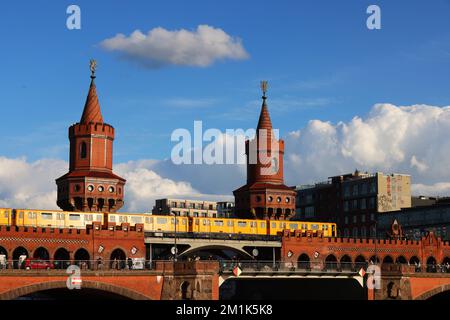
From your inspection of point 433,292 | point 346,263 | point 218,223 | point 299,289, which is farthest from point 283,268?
point 433,292

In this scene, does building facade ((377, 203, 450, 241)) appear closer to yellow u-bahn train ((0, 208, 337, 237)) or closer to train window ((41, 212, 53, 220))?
yellow u-bahn train ((0, 208, 337, 237))

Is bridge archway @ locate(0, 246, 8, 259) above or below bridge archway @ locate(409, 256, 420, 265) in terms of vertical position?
above

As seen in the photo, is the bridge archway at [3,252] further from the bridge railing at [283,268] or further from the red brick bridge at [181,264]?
the bridge railing at [283,268]

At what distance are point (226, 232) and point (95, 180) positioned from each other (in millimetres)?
21667

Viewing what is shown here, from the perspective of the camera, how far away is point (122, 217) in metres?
130

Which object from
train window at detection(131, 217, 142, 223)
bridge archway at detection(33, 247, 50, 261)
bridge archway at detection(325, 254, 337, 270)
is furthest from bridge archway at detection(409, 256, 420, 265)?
bridge archway at detection(33, 247, 50, 261)

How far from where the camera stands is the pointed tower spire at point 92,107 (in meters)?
141

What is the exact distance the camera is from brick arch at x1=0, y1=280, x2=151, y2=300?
95.9 metres

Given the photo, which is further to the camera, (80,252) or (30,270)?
(80,252)

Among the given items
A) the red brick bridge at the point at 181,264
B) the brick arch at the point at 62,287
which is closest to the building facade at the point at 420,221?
the red brick bridge at the point at 181,264

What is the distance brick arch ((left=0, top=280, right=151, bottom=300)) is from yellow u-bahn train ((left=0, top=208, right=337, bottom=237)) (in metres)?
24.9

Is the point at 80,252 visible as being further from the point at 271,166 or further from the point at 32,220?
the point at 271,166
